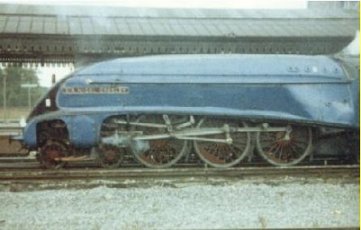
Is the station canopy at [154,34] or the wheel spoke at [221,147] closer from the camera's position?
the wheel spoke at [221,147]

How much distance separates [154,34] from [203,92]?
1.34 metres

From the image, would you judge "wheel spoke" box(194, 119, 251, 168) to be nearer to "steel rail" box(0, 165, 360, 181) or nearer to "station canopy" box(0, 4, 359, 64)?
"steel rail" box(0, 165, 360, 181)

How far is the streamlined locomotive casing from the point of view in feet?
27.4

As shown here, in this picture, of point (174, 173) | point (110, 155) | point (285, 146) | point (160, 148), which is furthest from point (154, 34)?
point (285, 146)

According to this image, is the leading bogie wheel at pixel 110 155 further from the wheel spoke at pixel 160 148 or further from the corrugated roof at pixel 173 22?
the corrugated roof at pixel 173 22

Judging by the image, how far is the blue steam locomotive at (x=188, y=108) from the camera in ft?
27.4

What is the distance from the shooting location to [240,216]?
18.4 feet

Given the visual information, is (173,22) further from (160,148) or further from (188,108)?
(160,148)

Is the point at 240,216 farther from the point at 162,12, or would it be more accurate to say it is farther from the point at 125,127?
the point at 162,12

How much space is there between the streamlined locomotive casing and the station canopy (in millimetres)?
433

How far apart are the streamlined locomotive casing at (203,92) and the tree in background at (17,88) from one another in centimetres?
715

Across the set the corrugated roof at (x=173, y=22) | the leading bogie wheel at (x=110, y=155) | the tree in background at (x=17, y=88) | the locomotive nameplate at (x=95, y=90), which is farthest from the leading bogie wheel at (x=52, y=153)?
the tree in background at (x=17, y=88)

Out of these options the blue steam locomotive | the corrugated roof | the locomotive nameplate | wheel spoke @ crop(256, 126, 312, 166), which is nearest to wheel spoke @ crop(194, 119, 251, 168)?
the blue steam locomotive

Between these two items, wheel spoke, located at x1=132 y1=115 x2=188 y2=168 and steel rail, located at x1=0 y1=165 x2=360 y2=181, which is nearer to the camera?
steel rail, located at x1=0 y1=165 x2=360 y2=181
